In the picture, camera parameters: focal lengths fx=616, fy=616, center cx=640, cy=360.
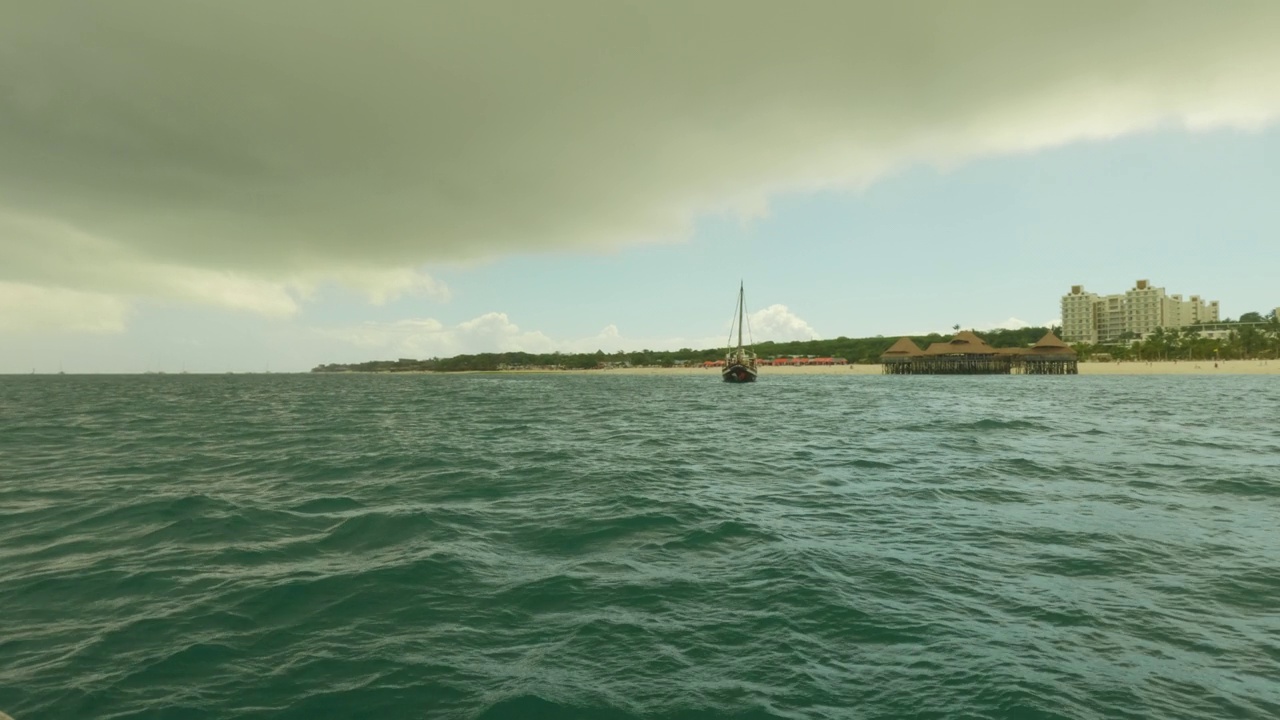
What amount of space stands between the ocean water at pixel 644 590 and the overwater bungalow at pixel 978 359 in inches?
4914

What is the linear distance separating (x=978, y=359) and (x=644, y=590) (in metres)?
147

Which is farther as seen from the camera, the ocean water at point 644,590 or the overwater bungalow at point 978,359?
the overwater bungalow at point 978,359

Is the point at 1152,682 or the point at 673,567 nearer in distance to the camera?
the point at 1152,682

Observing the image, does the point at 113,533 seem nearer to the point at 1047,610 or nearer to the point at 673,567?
the point at 673,567

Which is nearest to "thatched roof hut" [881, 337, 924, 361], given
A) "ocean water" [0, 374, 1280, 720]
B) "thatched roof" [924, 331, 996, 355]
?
"thatched roof" [924, 331, 996, 355]

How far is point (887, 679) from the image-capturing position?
627cm

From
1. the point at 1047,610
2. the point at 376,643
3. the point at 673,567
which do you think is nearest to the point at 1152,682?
the point at 1047,610

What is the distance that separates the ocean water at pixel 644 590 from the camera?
6.07 meters

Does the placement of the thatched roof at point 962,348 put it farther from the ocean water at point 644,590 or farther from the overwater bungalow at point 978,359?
the ocean water at point 644,590

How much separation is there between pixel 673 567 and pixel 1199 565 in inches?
324

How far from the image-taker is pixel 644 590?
885cm

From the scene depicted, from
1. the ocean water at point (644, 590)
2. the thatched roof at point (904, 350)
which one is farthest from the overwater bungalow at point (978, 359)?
the ocean water at point (644, 590)

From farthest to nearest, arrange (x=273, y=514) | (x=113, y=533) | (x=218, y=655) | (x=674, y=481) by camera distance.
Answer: (x=674, y=481), (x=273, y=514), (x=113, y=533), (x=218, y=655)

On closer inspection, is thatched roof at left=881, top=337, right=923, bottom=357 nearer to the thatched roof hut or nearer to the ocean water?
the thatched roof hut
